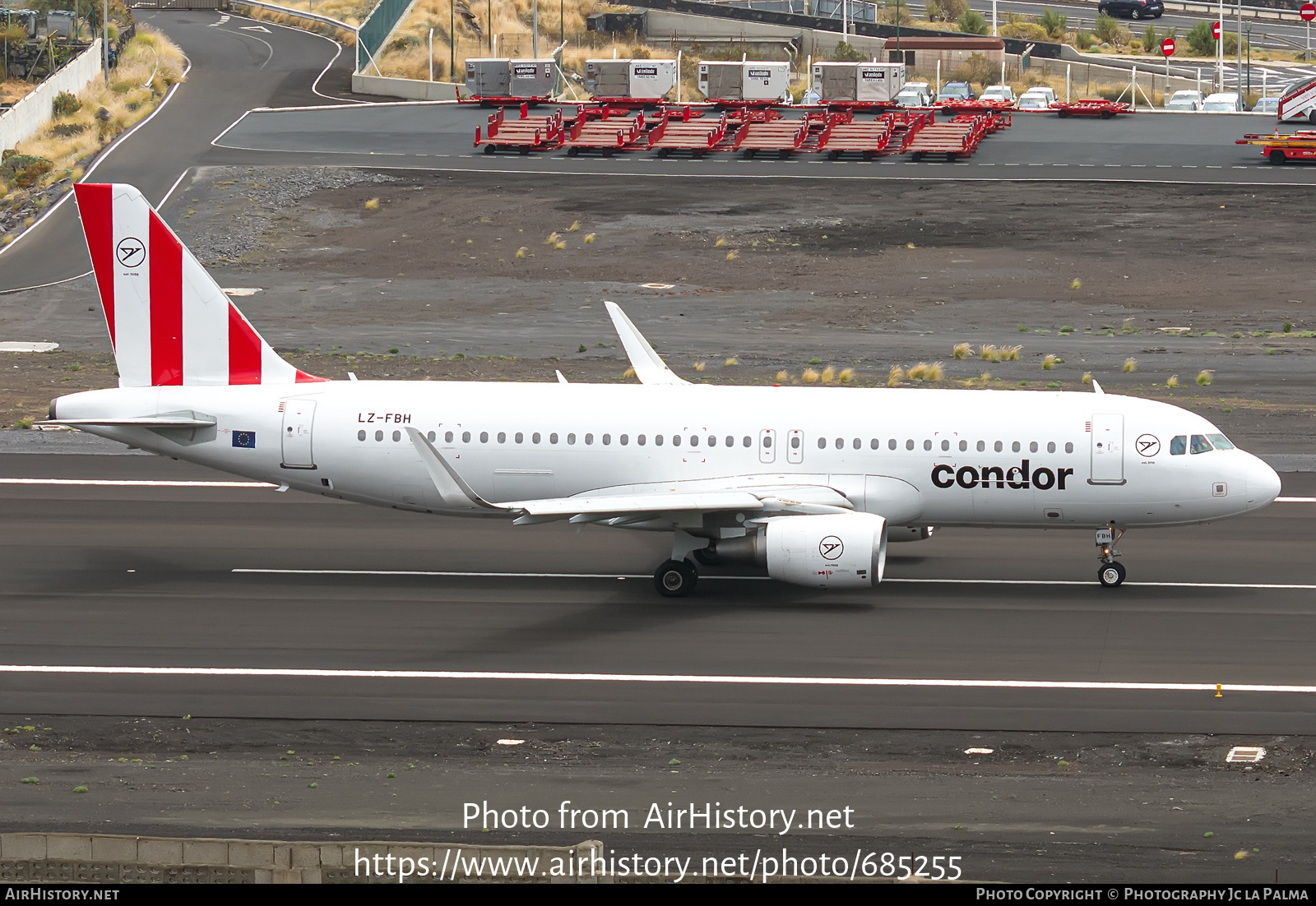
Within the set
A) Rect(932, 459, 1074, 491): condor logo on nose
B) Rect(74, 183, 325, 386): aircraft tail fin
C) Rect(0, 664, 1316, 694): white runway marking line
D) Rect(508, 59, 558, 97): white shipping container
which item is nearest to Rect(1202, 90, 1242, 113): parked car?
Rect(508, 59, 558, 97): white shipping container

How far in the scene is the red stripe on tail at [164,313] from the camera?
105ft

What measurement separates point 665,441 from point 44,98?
7633 centimetres

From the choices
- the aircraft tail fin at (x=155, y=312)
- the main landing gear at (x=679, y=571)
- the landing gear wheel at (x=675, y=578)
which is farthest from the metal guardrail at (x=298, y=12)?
the landing gear wheel at (x=675, y=578)

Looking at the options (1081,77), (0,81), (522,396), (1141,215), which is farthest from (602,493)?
(1081,77)

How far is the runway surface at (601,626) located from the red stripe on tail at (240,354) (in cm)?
363

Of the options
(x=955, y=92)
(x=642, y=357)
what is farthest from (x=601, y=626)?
(x=955, y=92)

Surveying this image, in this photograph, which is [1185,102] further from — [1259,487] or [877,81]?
[1259,487]

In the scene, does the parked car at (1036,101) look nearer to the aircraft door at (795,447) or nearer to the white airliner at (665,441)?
the white airliner at (665,441)

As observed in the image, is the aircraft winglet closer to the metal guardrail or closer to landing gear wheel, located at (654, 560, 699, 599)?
landing gear wheel, located at (654, 560, 699, 599)

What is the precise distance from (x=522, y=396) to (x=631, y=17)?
366ft

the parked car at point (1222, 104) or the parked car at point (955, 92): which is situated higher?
the parked car at point (955, 92)

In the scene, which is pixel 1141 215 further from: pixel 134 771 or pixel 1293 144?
pixel 134 771

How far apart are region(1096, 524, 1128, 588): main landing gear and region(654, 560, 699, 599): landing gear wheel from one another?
24.8 ft

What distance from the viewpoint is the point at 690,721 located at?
78.6 feet
